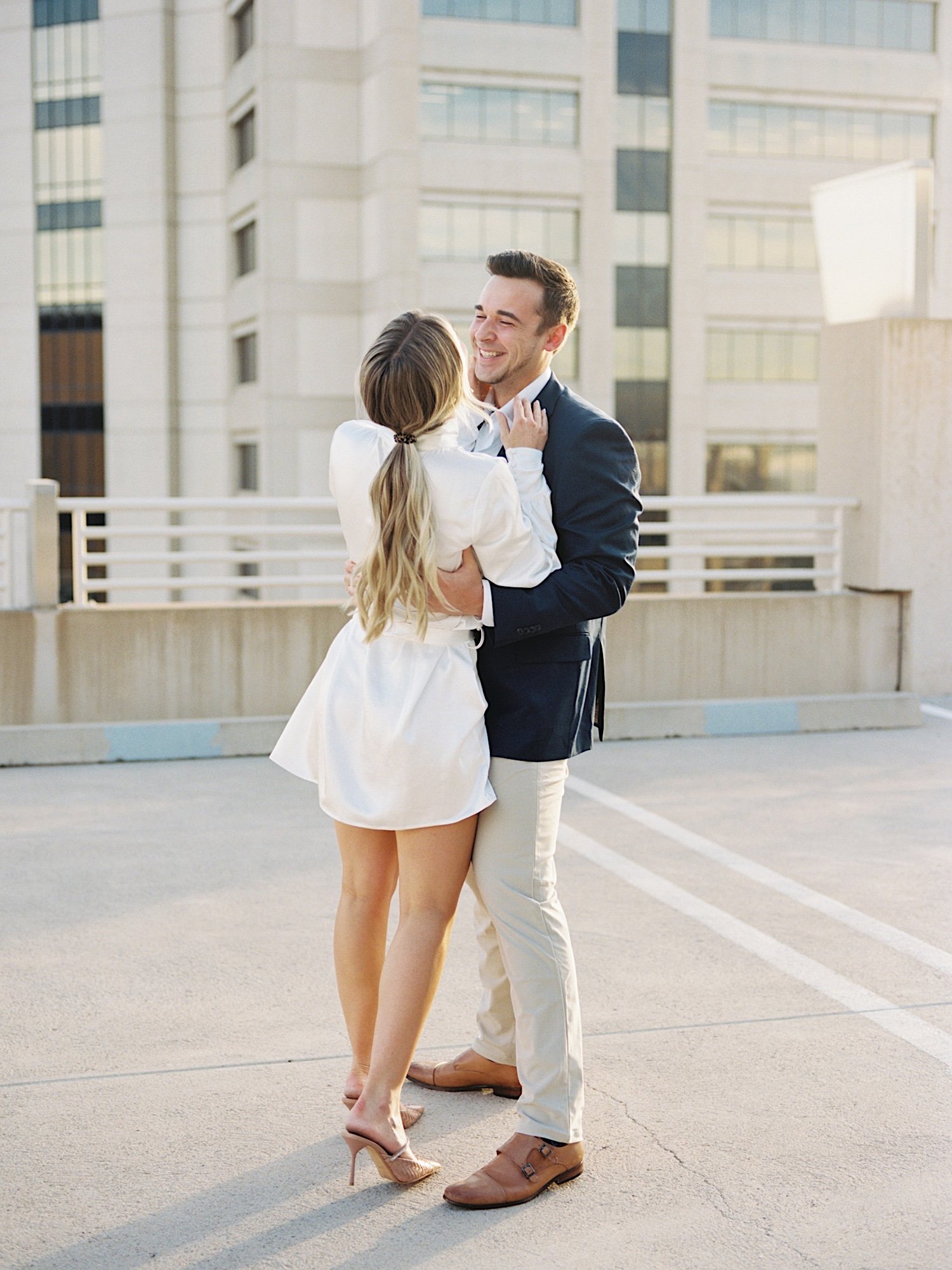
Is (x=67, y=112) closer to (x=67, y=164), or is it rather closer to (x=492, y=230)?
(x=67, y=164)

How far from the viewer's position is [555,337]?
3.65 m

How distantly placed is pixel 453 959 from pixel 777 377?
5060 cm

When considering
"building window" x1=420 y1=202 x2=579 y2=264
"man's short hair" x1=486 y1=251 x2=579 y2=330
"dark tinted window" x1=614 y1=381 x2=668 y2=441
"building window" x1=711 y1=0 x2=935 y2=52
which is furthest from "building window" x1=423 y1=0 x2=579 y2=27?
"man's short hair" x1=486 y1=251 x2=579 y2=330

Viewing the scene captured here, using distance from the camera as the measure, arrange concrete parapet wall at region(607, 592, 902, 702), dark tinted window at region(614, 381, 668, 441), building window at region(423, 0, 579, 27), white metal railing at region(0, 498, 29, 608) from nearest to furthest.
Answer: white metal railing at region(0, 498, 29, 608)
concrete parapet wall at region(607, 592, 902, 702)
building window at region(423, 0, 579, 27)
dark tinted window at region(614, 381, 668, 441)

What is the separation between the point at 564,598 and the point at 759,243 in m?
52.3

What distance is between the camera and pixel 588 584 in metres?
3.44

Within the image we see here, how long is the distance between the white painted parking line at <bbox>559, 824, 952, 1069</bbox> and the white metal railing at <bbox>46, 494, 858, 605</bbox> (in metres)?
2.65

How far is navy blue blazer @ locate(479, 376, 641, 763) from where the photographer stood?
135 inches

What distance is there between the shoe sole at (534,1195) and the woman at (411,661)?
0.51 feet

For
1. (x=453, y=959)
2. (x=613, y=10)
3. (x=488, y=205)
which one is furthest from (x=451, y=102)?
(x=453, y=959)

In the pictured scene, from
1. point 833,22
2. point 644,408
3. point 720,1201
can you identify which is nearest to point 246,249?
point 644,408

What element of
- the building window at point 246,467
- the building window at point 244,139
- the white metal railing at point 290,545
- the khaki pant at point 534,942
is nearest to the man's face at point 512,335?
the khaki pant at point 534,942

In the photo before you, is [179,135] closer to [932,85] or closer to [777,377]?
[777,377]

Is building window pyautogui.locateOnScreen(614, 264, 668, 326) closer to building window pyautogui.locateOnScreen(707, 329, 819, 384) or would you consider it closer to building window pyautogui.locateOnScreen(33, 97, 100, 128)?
building window pyautogui.locateOnScreen(707, 329, 819, 384)
